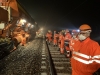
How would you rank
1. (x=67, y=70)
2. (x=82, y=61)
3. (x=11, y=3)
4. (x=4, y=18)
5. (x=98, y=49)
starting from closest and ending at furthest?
(x=98, y=49), (x=82, y=61), (x=67, y=70), (x=4, y=18), (x=11, y=3)

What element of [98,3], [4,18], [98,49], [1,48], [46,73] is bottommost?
[46,73]

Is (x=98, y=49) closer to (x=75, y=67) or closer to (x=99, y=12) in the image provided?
(x=75, y=67)

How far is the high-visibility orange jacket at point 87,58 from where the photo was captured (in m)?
2.62

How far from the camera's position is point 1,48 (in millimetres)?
8398

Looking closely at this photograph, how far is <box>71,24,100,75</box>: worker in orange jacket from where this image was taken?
263 centimetres

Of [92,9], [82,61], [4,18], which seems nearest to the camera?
[82,61]

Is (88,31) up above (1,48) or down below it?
above

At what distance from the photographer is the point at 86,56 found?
9.05 ft

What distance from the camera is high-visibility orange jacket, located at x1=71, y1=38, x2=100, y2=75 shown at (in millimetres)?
2621

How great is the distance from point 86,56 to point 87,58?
0.04 metres

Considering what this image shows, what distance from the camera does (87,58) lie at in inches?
108

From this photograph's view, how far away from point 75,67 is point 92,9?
145 ft

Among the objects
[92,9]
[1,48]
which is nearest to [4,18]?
[1,48]

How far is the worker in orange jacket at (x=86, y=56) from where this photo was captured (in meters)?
2.63
